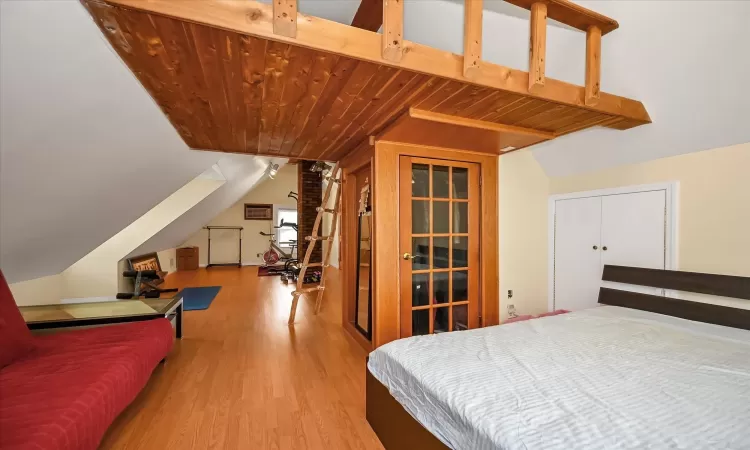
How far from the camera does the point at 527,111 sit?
6.82 ft

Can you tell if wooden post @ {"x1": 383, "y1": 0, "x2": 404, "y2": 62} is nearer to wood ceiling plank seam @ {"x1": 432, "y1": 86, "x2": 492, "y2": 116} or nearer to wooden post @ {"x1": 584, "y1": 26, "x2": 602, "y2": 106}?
wood ceiling plank seam @ {"x1": 432, "y1": 86, "x2": 492, "y2": 116}

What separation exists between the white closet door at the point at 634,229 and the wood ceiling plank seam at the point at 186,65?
10.6ft

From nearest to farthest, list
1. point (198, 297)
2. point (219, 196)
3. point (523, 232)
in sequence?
point (523, 232) → point (198, 297) → point (219, 196)

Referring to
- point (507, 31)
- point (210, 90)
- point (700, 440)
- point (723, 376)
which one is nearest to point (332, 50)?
point (210, 90)

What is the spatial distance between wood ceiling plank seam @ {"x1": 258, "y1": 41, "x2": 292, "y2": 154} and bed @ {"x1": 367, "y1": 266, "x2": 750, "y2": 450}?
1540 millimetres

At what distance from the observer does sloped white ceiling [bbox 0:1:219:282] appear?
1.18 metres

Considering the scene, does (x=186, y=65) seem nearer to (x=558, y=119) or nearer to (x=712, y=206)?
(x=558, y=119)

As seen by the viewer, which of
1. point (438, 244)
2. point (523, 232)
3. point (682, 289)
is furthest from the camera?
point (523, 232)

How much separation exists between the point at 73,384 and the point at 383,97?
2170 millimetres

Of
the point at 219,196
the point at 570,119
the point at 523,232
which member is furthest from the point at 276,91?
the point at 219,196

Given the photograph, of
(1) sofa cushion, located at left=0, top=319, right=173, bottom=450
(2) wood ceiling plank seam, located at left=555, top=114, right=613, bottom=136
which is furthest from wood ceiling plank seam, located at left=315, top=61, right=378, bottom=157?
(1) sofa cushion, located at left=0, top=319, right=173, bottom=450

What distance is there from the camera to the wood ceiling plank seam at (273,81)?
1.39m

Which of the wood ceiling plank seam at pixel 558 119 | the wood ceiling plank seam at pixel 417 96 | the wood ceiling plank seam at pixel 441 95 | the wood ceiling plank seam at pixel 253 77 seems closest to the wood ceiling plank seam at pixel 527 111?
the wood ceiling plank seam at pixel 558 119

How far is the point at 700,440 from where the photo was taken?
918 millimetres
